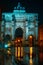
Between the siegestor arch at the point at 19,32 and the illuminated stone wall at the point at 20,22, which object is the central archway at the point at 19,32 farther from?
the illuminated stone wall at the point at 20,22

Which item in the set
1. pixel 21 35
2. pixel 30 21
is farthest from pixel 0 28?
pixel 30 21

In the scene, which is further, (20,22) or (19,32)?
(20,22)

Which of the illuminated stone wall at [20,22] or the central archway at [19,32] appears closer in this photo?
the central archway at [19,32]

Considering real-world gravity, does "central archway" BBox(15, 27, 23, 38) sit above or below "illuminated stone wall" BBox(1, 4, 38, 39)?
below

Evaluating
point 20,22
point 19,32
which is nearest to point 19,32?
point 19,32

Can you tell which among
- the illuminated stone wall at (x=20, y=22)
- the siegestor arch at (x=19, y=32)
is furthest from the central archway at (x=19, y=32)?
the illuminated stone wall at (x=20, y=22)

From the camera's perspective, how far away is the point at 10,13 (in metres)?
21.9

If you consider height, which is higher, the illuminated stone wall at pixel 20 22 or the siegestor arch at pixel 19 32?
the illuminated stone wall at pixel 20 22

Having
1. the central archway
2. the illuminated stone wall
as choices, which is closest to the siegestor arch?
the central archway

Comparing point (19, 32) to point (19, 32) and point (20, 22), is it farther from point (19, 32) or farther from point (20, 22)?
point (20, 22)

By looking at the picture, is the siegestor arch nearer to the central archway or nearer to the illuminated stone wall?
the central archway

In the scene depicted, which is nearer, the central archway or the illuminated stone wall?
the central archway

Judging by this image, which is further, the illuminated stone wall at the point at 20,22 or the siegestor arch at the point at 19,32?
the illuminated stone wall at the point at 20,22

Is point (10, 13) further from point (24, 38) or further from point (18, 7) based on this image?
point (24, 38)
